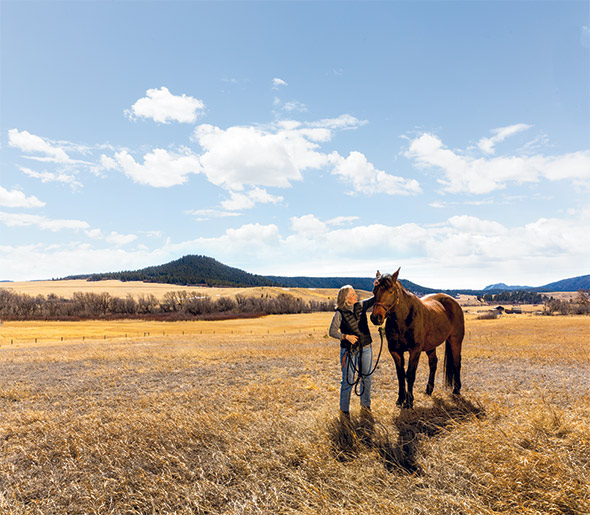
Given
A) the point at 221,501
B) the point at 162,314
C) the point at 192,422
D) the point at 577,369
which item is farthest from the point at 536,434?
the point at 162,314

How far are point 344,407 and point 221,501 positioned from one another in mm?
3021

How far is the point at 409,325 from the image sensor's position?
7.09m

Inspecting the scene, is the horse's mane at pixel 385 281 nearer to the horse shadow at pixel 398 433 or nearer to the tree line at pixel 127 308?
the horse shadow at pixel 398 433

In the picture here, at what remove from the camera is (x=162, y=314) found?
75750 millimetres

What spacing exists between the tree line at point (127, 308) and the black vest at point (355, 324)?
6979cm

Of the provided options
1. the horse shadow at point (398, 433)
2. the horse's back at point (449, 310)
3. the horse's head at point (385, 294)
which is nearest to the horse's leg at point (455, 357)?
the horse's back at point (449, 310)

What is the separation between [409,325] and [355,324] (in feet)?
4.67

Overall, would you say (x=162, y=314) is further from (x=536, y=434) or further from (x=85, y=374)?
(x=536, y=434)

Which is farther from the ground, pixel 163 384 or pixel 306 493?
pixel 306 493

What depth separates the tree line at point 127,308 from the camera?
7175 centimetres

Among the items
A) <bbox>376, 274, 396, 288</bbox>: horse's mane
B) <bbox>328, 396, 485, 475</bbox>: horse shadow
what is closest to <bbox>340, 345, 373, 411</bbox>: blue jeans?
<bbox>328, 396, 485, 475</bbox>: horse shadow

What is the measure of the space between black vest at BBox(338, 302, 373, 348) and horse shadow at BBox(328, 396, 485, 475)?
1410 millimetres

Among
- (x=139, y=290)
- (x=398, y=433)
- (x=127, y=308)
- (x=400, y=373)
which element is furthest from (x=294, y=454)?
(x=139, y=290)

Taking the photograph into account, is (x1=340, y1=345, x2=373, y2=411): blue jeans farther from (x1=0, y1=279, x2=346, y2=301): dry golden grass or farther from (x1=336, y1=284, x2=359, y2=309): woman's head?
(x1=0, y1=279, x2=346, y2=301): dry golden grass
